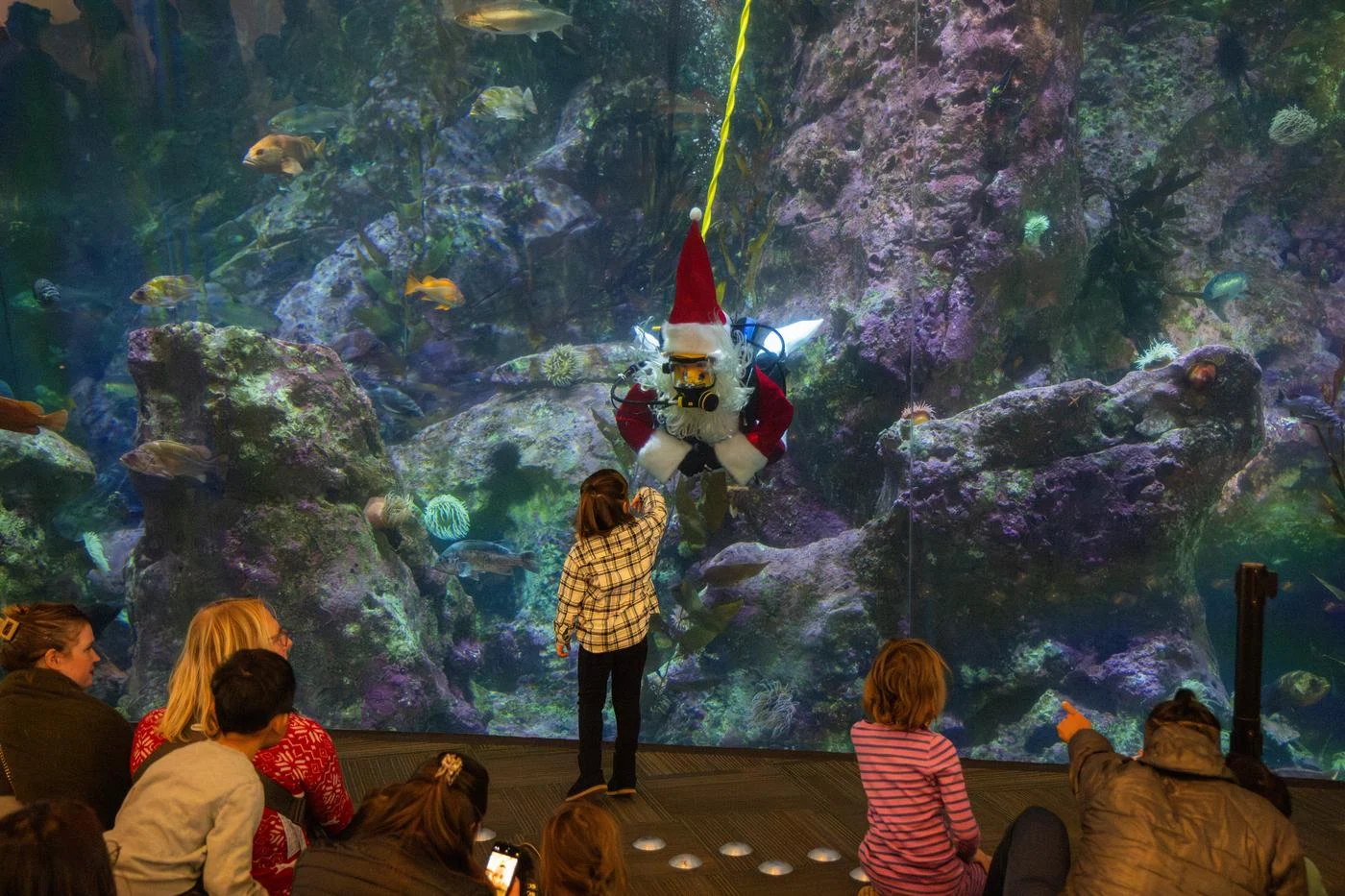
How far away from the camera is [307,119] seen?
4797 mm

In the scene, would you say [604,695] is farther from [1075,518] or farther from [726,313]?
[1075,518]

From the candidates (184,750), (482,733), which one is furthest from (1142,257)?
(184,750)

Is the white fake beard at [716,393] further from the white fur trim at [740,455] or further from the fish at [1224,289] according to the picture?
the fish at [1224,289]

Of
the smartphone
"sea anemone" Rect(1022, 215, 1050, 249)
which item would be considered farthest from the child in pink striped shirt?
"sea anemone" Rect(1022, 215, 1050, 249)

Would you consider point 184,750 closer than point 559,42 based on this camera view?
Yes

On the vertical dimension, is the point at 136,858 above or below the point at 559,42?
below

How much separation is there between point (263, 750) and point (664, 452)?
1.85 meters

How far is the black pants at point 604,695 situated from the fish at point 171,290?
9.17 feet

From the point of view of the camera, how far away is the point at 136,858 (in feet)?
5.87

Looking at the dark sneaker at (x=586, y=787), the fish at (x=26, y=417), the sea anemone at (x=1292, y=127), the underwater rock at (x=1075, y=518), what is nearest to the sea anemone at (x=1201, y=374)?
the underwater rock at (x=1075, y=518)

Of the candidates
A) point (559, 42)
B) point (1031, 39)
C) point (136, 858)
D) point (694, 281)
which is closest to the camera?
point (136, 858)

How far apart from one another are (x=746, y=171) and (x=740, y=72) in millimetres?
469

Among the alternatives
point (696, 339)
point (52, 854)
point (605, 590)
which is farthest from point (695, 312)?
point (52, 854)

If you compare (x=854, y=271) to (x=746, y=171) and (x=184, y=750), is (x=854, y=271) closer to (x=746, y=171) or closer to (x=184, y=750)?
(x=746, y=171)
